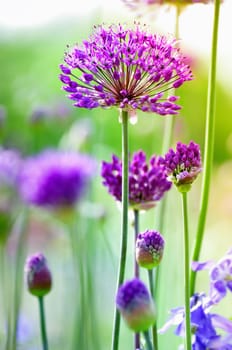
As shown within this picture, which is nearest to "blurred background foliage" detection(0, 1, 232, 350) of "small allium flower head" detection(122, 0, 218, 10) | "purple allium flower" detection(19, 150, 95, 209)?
"purple allium flower" detection(19, 150, 95, 209)

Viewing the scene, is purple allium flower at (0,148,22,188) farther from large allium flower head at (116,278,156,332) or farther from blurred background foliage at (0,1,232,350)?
large allium flower head at (116,278,156,332)

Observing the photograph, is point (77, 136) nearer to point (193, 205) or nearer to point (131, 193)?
point (131, 193)

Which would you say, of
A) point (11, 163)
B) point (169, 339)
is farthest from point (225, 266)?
point (169, 339)

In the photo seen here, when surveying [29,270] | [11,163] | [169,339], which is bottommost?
[169,339]

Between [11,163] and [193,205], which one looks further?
[193,205]

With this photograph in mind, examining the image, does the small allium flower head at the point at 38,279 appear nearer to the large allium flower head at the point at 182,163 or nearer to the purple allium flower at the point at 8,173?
the large allium flower head at the point at 182,163

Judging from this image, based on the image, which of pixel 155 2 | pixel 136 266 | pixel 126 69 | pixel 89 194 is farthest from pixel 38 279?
pixel 89 194

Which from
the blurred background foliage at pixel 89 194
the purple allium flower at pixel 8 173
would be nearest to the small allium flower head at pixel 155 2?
the blurred background foliage at pixel 89 194
